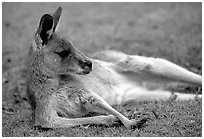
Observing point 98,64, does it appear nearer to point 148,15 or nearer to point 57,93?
point 57,93

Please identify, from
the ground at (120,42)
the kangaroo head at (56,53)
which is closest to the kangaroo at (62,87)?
the kangaroo head at (56,53)

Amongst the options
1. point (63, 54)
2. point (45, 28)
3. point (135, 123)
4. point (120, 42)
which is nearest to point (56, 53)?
point (63, 54)

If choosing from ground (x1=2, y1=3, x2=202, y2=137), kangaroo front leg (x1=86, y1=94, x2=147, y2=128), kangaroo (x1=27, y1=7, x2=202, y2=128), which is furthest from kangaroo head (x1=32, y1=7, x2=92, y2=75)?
ground (x1=2, y1=3, x2=202, y2=137)

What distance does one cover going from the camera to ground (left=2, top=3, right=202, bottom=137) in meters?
5.77

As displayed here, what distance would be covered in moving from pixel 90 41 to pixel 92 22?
149 cm

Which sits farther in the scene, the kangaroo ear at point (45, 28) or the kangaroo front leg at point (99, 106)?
the kangaroo ear at point (45, 28)

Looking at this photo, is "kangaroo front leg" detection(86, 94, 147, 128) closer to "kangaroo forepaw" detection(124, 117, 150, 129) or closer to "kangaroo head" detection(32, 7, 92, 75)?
"kangaroo forepaw" detection(124, 117, 150, 129)

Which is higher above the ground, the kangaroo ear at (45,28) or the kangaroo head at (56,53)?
the kangaroo ear at (45,28)

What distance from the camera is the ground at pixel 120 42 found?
227 inches

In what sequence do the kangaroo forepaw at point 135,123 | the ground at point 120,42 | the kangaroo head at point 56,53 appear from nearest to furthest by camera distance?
1. the kangaroo forepaw at point 135,123
2. the ground at point 120,42
3. the kangaroo head at point 56,53

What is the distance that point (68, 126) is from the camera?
579 cm

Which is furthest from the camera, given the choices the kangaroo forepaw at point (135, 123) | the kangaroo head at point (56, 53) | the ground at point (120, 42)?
the kangaroo head at point (56, 53)

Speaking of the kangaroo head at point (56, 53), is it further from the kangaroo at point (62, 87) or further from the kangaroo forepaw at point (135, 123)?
the kangaroo forepaw at point (135, 123)

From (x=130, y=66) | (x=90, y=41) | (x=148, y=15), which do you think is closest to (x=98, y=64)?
(x=130, y=66)
